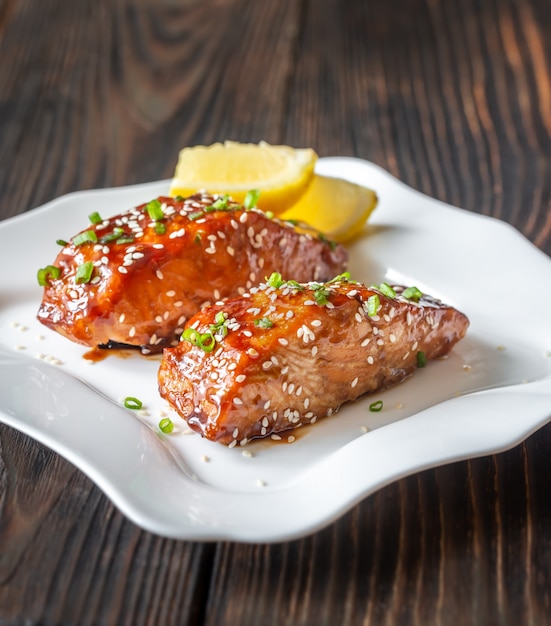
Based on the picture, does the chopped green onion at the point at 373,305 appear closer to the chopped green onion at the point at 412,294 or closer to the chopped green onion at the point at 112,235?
the chopped green onion at the point at 412,294

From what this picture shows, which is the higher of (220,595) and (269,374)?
(269,374)

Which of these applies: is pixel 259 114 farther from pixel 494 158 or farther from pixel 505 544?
pixel 505 544

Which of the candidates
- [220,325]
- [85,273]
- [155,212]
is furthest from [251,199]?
[220,325]

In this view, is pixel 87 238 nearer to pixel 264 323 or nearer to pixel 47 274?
pixel 47 274

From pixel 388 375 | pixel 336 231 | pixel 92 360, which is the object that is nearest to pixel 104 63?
pixel 336 231

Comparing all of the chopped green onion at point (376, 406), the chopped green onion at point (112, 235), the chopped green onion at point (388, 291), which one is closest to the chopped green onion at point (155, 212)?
the chopped green onion at point (112, 235)

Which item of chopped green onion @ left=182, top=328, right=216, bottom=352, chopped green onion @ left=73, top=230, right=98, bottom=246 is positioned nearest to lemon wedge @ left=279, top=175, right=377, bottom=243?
chopped green onion @ left=73, top=230, right=98, bottom=246

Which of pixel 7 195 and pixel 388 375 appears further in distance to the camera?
pixel 7 195
